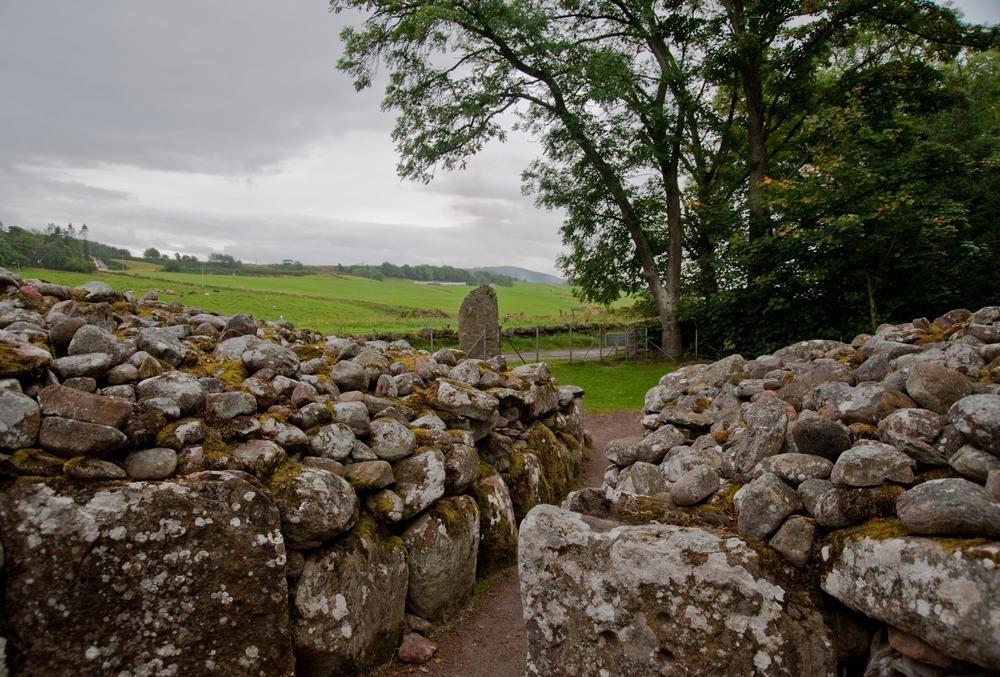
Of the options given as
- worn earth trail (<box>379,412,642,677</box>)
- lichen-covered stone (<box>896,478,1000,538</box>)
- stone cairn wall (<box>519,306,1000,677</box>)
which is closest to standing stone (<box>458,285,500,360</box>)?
worn earth trail (<box>379,412,642,677</box>)

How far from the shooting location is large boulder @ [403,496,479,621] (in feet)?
17.9

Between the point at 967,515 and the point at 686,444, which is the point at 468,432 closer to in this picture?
the point at 686,444

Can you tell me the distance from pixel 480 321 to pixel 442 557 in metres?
15.0

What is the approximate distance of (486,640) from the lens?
18.4 ft

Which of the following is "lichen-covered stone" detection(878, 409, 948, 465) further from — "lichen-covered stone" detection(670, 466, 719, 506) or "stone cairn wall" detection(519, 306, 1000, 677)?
"lichen-covered stone" detection(670, 466, 719, 506)

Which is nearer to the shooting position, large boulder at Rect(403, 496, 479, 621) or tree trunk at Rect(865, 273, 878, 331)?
large boulder at Rect(403, 496, 479, 621)

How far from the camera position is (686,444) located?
513 centimetres

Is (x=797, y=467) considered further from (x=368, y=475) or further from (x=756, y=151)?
(x=756, y=151)

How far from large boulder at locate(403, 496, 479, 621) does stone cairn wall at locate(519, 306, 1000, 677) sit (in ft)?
6.02

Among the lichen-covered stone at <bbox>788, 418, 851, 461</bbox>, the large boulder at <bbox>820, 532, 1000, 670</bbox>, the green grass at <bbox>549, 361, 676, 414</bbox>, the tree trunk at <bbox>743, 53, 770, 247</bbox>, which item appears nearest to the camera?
the large boulder at <bbox>820, 532, 1000, 670</bbox>

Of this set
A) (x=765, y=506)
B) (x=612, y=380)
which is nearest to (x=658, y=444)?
(x=765, y=506)

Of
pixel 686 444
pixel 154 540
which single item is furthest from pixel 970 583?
pixel 154 540

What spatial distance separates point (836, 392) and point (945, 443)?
113 centimetres

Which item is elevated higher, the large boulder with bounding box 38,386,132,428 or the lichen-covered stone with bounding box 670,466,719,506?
the large boulder with bounding box 38,386,132,428
